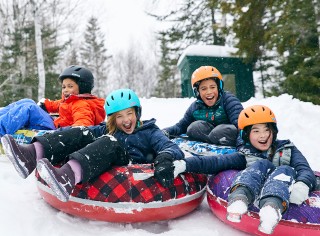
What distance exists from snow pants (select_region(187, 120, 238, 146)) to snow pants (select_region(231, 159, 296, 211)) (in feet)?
3.46

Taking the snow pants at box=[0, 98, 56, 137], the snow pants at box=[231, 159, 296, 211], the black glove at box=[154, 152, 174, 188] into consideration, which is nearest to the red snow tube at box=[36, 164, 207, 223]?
the black glove at box=[154, 152, 174, 188]

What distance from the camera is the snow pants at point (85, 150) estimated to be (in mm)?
2611

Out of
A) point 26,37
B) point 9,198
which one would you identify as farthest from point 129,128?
point 26,37

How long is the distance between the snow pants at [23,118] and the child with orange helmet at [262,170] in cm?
225

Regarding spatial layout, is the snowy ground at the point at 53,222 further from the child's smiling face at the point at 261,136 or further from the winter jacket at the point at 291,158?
the child's smiling face at the point at 261,136

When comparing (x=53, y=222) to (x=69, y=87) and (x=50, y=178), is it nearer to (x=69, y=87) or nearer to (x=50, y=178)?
(x=50, y=178)

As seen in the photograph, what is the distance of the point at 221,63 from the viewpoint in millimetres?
12516

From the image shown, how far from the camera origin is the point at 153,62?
39.8 metres

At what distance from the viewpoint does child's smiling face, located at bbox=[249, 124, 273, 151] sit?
10.0 ft

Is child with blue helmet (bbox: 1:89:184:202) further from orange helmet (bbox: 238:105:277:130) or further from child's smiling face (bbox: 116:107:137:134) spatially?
orange helmet (bbox: 238:105:277:130)

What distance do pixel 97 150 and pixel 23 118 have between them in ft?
6.08

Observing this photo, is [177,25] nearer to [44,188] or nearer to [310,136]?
[310,136]

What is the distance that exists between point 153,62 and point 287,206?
38.2 m

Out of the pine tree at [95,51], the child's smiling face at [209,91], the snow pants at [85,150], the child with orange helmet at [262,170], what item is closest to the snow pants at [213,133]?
the child's smiling face at [209,91]
